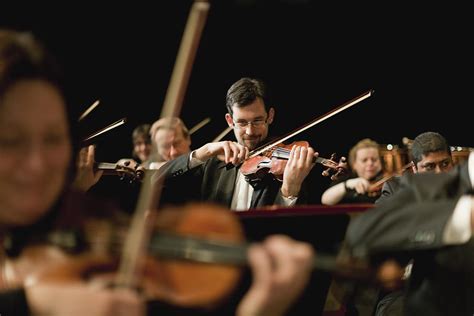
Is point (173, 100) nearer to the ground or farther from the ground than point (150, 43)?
nearer to the ground

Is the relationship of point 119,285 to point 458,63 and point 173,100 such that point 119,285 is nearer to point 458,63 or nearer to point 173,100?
point 173,100

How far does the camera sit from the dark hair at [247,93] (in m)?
2.42

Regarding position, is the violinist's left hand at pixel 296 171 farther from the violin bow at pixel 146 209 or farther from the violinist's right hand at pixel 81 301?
the violinist's right hand at pixel 81 301

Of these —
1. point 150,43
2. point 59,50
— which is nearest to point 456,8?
point 150,43

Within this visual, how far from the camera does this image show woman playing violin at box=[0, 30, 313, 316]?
84 cm

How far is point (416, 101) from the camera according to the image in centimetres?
434

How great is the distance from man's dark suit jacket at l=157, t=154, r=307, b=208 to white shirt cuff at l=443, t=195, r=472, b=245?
1.33 meters

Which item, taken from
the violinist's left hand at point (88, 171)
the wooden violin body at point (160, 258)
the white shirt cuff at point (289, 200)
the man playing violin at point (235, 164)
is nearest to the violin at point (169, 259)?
the wooden violin body at point (160, 258)

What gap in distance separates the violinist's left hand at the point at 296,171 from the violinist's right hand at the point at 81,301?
57.9 inches

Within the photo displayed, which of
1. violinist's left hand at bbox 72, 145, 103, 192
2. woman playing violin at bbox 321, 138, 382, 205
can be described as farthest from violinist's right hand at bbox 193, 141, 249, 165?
woman playing violin at bbox 321, 138, 382, 205

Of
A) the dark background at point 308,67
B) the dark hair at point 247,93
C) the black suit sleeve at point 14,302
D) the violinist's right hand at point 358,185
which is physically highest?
the dark background at point 308,67

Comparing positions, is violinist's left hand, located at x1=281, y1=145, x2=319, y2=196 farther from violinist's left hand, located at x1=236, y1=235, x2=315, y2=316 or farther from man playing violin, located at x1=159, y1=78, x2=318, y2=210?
violinist's left hand, located at x1=236, y1=235, x2=315, y2=316

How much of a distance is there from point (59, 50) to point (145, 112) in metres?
1.16

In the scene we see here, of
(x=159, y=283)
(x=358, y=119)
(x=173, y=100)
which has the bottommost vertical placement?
(x=159, y=283)
